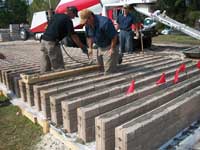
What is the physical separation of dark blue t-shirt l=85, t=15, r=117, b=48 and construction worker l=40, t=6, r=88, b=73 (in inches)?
12.2

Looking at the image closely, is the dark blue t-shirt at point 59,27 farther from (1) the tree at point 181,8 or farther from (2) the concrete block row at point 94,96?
(1) the tree at point 181,8

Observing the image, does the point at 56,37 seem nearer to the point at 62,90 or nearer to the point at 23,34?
the point at 62,90

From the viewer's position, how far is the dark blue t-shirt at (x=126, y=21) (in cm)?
833

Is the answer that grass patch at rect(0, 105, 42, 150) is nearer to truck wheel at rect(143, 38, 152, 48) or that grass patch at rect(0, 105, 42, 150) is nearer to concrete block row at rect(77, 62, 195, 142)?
concrete block row at rect(77, 62, 195, 142)

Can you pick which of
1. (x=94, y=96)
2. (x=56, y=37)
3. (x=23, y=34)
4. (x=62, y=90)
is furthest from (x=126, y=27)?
(x=23, y=34)

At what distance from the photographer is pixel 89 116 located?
133 inches

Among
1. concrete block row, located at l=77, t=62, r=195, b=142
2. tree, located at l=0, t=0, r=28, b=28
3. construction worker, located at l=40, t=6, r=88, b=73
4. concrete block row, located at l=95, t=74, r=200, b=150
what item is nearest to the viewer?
concrete block row, located at l=95, t=74, r=200, b=150

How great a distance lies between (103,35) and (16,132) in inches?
80.4

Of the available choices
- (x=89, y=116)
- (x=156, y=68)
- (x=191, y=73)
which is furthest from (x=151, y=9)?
(x=89, y=116)

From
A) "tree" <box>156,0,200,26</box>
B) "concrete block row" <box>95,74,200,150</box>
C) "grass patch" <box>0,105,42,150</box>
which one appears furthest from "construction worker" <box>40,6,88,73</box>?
"tree" <box>156,0,200,26</box>

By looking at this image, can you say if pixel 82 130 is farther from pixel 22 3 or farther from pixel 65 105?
pixel 22 3

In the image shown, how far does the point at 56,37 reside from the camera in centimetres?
514

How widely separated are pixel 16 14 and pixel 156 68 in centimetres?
4437

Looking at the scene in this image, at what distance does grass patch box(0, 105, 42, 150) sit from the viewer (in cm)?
360
